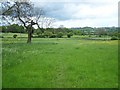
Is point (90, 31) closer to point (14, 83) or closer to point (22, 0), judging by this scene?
point (22, 0)

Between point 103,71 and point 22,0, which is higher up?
point 22,0

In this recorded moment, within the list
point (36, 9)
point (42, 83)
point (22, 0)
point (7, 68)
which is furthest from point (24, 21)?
point (42, 83)

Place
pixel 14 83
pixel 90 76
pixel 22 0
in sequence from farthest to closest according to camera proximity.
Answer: pixel 22 0 < pixel 90 76 < pixel 14 83

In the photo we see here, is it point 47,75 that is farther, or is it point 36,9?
point 36,9

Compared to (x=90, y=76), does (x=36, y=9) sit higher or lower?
higher

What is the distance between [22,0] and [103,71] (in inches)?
953

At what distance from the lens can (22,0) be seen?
35219 mm

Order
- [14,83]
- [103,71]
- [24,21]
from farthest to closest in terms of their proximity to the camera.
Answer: [24,21] → [103,71] → [14,83]

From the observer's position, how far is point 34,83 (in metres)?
10.4

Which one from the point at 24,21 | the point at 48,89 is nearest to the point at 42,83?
the point at 48,89

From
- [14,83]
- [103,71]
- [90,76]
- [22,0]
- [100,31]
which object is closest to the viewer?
[14,83]

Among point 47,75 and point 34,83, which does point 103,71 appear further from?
point 34,83

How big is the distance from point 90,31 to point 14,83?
70.3m

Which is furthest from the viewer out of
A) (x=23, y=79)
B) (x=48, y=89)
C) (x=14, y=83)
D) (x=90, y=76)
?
(x=90, y=76)
